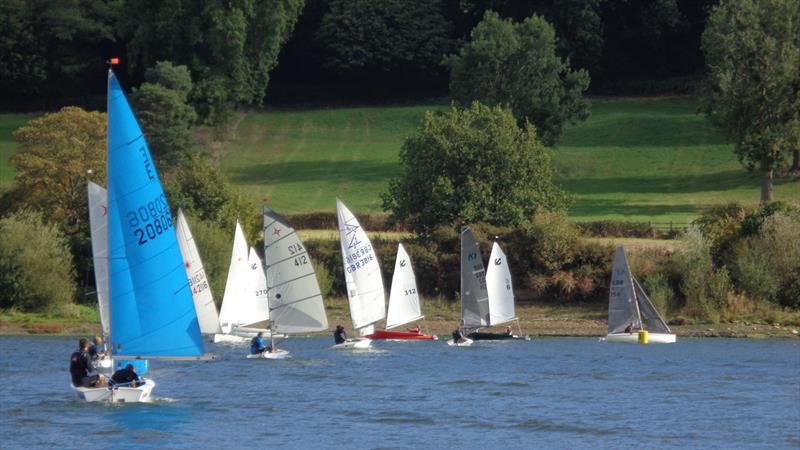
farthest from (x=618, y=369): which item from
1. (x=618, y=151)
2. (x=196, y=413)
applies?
(x=618, y=151)

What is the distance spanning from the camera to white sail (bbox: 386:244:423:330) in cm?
6794

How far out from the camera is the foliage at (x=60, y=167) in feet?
268

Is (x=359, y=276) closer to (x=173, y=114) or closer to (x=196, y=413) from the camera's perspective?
(x=196, y=413)

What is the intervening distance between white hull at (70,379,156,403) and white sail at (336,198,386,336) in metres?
23.4

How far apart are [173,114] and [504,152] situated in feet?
92.6

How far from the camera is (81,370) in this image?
41.4 metres

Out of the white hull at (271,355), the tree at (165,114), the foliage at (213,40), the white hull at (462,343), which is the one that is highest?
the foliage at (213,40)

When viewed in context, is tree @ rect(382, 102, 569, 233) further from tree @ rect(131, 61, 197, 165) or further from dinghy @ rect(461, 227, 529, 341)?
tree @ rect(131, 61, 197, 165)

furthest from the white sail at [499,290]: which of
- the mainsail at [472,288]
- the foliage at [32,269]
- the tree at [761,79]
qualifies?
the tree at [761,79]

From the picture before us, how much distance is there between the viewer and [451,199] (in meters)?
84.1

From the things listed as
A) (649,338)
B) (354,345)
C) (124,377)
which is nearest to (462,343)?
(354,345)

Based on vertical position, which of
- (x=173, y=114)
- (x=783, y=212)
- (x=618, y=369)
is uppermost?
(x=173, y=114)

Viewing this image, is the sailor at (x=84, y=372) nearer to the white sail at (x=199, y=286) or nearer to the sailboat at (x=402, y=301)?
the white sail at (x=199, y=286)

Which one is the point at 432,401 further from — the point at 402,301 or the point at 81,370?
the point at 402,301
